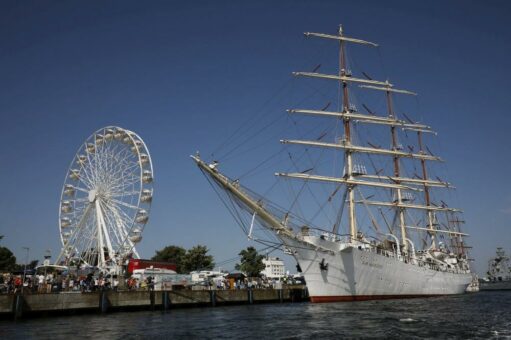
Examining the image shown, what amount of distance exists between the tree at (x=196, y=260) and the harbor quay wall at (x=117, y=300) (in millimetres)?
40458

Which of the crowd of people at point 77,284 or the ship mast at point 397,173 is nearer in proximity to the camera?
the crowd of people at point 77,284

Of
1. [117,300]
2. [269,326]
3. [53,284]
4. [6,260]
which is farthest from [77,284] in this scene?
[6,260]

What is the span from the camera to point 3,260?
8275 cm

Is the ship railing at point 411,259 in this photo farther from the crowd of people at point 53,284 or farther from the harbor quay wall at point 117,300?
the crowd of people at point 53,284

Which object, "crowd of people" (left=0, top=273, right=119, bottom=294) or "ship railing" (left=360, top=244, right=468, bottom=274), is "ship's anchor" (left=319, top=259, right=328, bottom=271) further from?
"crowd of people" (left=0, top=273, right=119, bottom=294)

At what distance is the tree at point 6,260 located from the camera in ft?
269

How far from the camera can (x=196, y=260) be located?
93.5m

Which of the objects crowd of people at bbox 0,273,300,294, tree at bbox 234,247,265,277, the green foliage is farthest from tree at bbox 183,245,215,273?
crowd of people at bbox 0,273,300,294

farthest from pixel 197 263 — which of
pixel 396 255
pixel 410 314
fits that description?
pixel 410 314

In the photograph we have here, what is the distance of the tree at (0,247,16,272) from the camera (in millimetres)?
81938

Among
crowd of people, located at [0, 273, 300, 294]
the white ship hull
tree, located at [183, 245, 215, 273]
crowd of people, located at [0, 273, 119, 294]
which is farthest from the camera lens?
tree, located at [183, 245, 215, 273]

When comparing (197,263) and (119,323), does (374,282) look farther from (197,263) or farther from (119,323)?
(197,263)

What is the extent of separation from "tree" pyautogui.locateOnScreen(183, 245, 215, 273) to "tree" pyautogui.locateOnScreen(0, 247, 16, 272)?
3106 cm

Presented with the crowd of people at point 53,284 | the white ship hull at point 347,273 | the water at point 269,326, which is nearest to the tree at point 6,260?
the crowd of people at point 53,284
